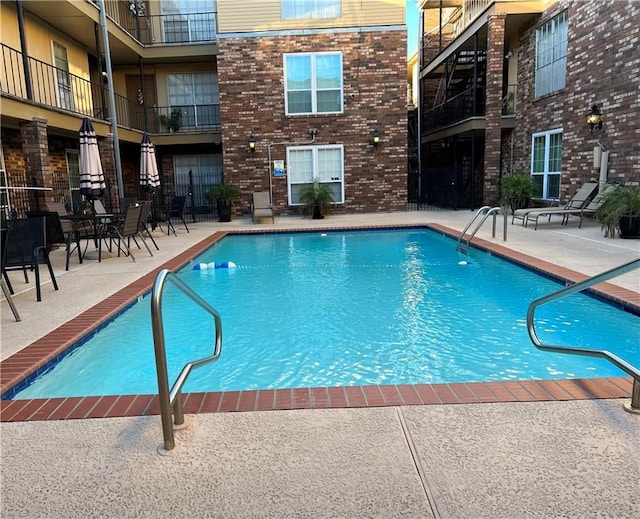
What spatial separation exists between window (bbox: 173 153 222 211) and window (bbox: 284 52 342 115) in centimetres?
443

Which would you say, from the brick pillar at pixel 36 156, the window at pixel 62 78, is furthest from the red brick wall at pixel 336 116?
the brick pillar at pixel 36 156

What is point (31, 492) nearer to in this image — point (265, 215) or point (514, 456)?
point (514, 456)

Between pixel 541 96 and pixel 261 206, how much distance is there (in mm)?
8916

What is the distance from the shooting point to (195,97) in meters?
17.8

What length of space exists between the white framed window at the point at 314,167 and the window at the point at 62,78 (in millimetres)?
6490

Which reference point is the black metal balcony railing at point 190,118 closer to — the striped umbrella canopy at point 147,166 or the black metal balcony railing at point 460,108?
the striped umbrella canopy at point 147,166

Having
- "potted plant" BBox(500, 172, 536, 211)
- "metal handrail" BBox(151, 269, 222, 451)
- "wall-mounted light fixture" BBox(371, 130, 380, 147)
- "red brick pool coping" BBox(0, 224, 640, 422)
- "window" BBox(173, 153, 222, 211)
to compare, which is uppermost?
"wall-mounted light fixture" BBox(371, 130, 380, 147)

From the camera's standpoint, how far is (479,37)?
52.8 feet

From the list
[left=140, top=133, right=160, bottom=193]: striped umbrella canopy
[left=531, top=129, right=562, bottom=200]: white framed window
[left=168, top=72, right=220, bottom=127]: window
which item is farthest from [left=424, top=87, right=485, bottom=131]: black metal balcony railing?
[left=140, top=133, right=160, bottom=193]: striped umbrella canopy

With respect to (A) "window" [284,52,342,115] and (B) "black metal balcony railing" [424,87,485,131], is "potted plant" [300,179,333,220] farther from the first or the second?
(B) "black metal balcony railing" [424,87,485,131]

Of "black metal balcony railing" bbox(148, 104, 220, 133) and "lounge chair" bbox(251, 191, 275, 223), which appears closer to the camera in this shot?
"lounge chair" bbox(251, 191, 275, 223)

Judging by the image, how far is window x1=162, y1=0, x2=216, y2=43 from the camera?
55.5ft

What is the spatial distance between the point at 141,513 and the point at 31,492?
554 mm

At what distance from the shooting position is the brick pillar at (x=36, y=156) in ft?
32.1
